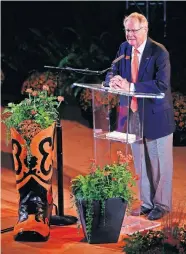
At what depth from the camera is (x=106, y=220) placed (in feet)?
20.1

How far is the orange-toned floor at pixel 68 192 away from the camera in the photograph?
6113mm

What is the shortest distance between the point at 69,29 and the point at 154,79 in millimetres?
5930

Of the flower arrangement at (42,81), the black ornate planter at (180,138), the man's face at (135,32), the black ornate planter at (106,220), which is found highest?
the man's face at (135,32)

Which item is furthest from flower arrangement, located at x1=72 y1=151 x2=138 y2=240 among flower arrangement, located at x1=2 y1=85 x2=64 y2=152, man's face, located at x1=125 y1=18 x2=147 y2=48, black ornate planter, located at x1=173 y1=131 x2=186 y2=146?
black ornate planter, located at x1=173 y1=131 x2=186 y2=146

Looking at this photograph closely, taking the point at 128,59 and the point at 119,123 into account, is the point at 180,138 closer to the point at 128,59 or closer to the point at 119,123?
the point at 128,59

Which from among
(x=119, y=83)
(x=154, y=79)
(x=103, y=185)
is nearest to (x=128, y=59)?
(x=154, y=79)

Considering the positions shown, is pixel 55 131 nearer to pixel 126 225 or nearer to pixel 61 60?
pixel 126 225

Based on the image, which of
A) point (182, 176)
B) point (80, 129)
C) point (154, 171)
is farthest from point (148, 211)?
point (80, 129)

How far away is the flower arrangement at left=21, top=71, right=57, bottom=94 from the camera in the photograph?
36.5 feet

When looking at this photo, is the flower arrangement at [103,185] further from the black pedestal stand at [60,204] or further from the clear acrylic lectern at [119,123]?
the black pedestal stand at [60,204]

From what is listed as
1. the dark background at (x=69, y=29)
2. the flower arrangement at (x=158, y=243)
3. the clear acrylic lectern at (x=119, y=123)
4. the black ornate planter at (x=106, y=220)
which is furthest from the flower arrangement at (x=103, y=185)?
the dark background at (x=69, y=29)

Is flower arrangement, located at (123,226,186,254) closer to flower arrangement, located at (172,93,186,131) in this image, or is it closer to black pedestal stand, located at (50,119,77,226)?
black pedestal stand, located at (50,119,77,226)

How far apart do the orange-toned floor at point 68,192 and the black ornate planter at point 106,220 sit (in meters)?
0.06

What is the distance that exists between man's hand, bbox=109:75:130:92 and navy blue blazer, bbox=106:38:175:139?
151mm
